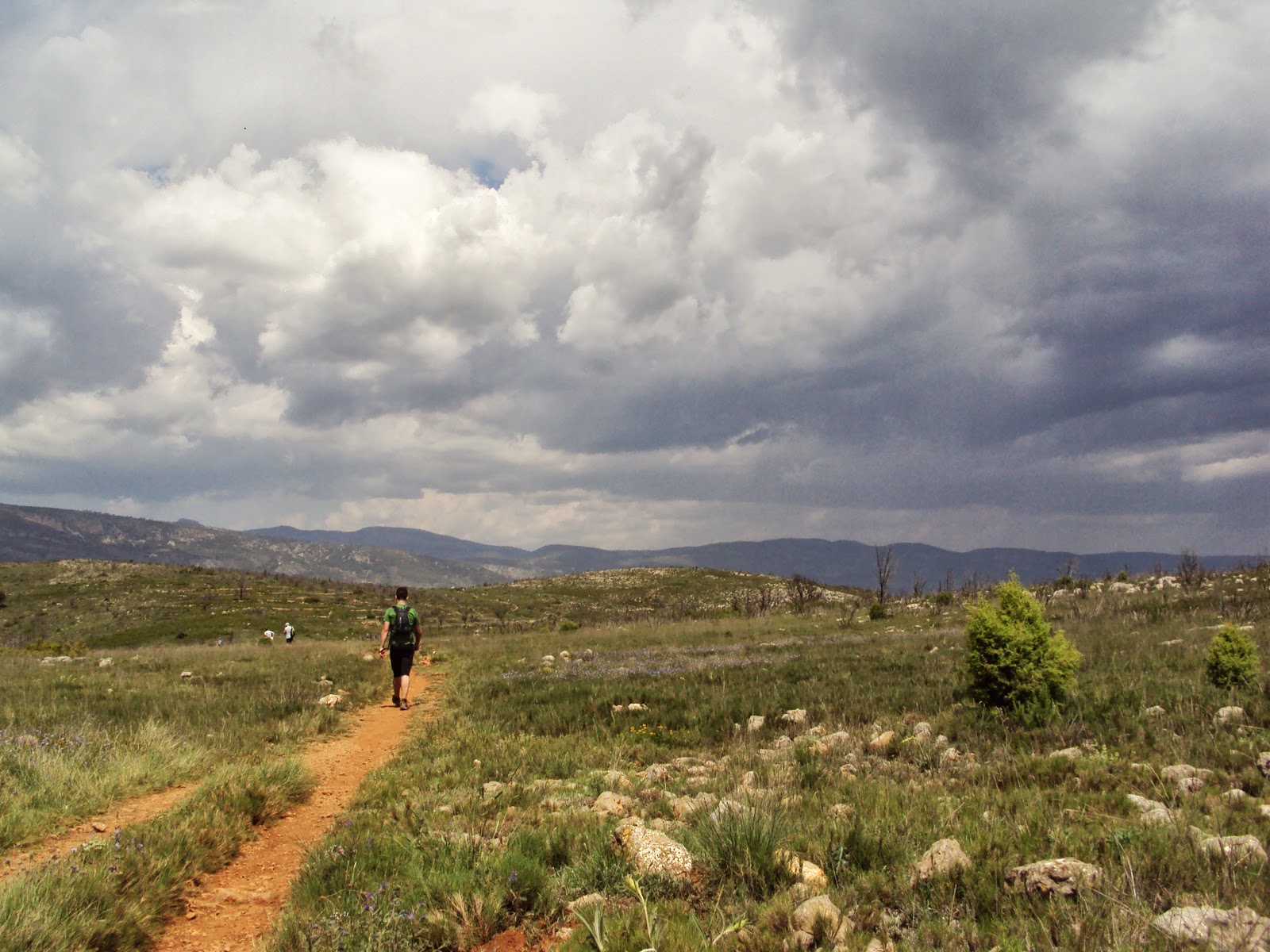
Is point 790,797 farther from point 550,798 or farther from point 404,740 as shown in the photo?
point 404,740

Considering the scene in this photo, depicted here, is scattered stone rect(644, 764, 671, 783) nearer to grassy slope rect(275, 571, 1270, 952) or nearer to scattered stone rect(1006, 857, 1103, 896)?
grassy slope rect(275, 571, 1270, 952)

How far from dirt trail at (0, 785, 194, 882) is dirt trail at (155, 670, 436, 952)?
3.89ft

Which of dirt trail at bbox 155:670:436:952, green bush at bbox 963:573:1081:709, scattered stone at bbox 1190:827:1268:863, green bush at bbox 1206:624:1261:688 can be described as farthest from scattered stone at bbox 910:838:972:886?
green bush at bbox 1206:624:1261:688

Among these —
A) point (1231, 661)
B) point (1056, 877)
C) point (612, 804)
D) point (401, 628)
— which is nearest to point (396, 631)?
point (401, 628)

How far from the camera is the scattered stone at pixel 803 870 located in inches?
173

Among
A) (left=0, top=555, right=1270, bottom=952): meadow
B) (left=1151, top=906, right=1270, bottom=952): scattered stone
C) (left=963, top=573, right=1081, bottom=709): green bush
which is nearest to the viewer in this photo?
(left=1151, top=906, right=1270, bottom=952): scattered stone

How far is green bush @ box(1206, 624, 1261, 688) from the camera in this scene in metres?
9.84

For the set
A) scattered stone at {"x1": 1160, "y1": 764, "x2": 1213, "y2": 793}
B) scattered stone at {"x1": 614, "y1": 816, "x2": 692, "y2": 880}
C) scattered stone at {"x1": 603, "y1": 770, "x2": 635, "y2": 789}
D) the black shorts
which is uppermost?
scattered stone at {"x1": 1160, "y1": 764, "x2": 1213, "y2": 793}

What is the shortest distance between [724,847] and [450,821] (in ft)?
9.74

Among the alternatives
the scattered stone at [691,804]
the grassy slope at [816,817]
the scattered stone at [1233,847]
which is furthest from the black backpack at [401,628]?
the scattered stone at [1233,847]

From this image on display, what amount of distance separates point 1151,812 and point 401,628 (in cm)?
1373

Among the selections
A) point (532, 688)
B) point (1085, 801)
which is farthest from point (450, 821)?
point (532, 688)

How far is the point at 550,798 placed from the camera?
7.21m

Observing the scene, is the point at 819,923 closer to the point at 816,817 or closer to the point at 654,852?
the point at 654,852
